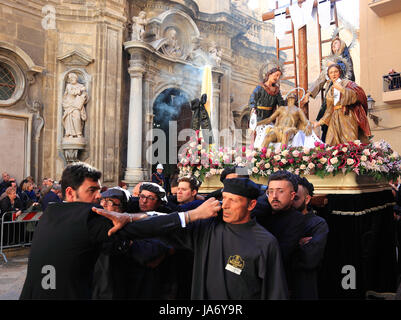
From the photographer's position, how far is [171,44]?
46.5 ft

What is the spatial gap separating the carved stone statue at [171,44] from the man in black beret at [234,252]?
12.4 m

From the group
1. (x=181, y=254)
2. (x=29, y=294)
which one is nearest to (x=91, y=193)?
(x=29, y=294)

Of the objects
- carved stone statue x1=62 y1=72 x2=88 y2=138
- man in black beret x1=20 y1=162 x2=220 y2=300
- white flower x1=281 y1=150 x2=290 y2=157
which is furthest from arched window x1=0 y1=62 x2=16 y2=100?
man in black beret x1=20 y1=162 x2=220 y2=300

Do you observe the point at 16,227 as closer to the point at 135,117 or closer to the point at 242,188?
the point at 135,117

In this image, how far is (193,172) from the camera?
6.48 metres

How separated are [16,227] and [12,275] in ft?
5.94

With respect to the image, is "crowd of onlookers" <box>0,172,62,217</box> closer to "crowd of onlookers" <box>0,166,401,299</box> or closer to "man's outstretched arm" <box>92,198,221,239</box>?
"crowd of onlookers" <box>0,166,401,299</box>

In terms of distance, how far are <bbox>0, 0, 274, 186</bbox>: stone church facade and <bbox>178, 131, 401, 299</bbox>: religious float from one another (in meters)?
7.67

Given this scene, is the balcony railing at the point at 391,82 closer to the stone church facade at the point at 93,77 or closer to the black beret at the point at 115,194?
the stone church facade at the point at 93,77

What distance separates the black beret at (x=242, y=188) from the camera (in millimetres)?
2361

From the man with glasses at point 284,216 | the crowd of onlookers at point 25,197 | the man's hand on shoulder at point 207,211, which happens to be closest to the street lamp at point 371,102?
the crowd of onlookers at point 25,197

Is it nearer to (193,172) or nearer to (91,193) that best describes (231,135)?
(193,172)
